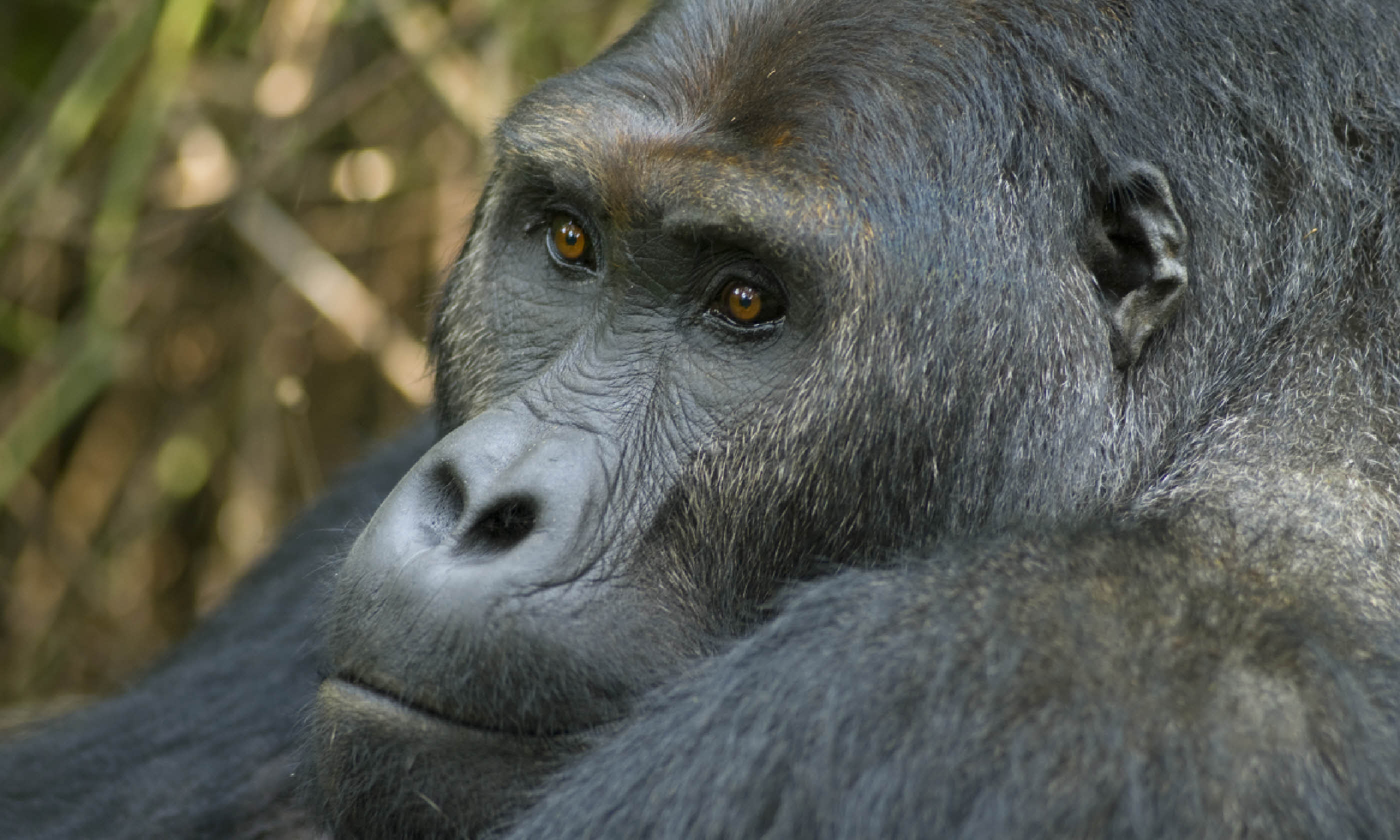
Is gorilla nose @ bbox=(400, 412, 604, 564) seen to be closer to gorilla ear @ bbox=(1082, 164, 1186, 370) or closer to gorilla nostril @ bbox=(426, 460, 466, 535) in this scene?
gorilla nostril @ bbox=(426, 460, 466, 535)

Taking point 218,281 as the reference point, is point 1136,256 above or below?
above

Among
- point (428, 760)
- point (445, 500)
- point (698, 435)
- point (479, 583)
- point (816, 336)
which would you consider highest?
point (816, 336)

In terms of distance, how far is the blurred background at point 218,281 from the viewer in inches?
229

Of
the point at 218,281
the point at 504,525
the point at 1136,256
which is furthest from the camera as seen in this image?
the point at 218,281

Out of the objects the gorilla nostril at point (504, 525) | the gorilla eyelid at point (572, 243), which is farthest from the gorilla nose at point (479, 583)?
the gorilla eyelid at point (572, 243)

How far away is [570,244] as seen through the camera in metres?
3.18

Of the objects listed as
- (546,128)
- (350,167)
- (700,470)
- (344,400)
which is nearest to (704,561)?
(700,470)

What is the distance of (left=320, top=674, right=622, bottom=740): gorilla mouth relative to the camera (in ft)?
8.71

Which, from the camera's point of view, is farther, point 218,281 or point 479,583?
point 218,281

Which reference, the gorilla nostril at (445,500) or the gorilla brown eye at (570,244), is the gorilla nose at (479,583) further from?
the gorilla brown eye at (570,244)

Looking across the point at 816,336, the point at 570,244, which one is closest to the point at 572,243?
the point at 570,244

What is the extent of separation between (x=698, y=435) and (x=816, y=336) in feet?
0.91

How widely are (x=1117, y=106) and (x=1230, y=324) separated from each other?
47cm

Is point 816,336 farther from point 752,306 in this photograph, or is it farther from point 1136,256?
point 1136,256
